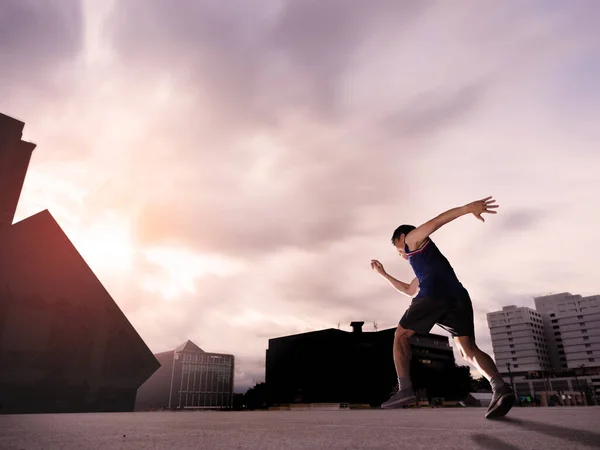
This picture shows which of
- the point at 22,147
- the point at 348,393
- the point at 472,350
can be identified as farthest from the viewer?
the point at 348,393

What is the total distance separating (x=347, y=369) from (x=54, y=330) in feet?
175

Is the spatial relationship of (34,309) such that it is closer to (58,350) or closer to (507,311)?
(58,350)

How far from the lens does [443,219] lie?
14.7 ft

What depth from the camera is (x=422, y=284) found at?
458cm

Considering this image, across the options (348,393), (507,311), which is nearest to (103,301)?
(348,393)

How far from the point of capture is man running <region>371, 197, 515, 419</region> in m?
4.31

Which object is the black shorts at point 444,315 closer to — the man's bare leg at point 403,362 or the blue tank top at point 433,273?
the blue tank top at point 433,273

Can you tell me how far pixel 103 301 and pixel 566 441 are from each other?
82.0 ft

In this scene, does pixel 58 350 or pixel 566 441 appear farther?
pixel 58 350

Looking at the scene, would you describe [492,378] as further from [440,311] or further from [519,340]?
[519,340]

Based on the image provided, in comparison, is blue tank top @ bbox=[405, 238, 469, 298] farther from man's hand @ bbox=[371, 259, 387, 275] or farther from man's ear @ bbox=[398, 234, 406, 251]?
man's hand @ bbox=[371, 259, 387, 275]

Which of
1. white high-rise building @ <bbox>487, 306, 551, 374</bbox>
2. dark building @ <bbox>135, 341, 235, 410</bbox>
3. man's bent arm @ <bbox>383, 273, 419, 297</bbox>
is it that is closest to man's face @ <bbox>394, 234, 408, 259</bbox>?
man's bent arm @ <bbox>383, 273, 419, 297</bbox>

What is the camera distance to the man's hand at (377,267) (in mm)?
5457

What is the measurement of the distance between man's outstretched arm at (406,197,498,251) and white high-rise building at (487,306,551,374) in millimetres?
150553
